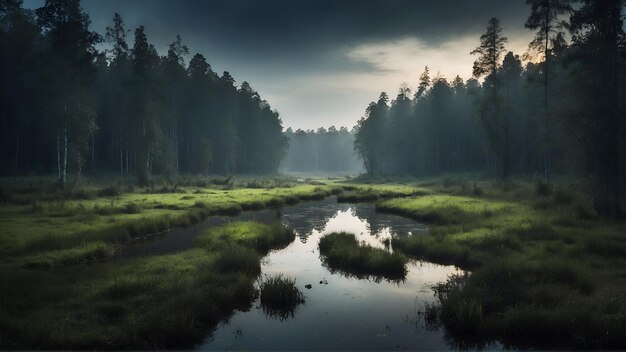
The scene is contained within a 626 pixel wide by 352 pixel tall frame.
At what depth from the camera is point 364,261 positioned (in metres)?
16.1

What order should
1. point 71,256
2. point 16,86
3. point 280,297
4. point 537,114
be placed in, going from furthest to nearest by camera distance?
point 537,114 → point 16,86 → point 71,256 → point 280,297

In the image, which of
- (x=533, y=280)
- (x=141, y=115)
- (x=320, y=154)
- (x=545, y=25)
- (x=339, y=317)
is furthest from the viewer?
(x=320, y=154)

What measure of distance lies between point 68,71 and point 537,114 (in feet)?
210

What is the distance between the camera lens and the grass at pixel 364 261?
50.0 feet

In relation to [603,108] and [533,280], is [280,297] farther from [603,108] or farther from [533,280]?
[603,108]

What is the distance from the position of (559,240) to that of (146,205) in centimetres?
2829

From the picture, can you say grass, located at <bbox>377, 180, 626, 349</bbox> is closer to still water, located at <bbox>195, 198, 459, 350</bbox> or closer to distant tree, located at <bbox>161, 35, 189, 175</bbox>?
still water, located at <bbox>195, 198, 459, 350</bbox>

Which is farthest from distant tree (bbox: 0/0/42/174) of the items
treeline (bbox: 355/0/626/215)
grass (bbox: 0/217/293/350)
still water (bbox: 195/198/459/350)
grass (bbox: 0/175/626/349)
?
treeline (bbox: 355/0/626/215)

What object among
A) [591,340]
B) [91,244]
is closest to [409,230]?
[591,340]

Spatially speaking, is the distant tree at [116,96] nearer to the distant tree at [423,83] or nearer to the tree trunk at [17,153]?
the tree trunk at [17,153]

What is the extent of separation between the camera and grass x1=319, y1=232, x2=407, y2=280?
15250 millimetres

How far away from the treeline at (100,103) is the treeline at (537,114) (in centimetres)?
3829

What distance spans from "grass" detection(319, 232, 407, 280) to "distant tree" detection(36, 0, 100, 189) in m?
29.8

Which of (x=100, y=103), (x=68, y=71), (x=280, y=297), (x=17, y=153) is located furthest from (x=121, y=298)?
(x=100, y=103)
